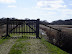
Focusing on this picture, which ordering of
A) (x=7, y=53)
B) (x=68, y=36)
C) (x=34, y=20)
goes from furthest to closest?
1. (x=34, y=20)
2. (x=68, y=36)
3. (x=7, y=53)

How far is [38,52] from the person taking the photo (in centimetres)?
634

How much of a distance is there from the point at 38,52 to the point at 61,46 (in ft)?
6.17

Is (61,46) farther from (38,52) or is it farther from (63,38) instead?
(38,52)

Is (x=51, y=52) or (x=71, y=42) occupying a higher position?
(x=71, y=42)

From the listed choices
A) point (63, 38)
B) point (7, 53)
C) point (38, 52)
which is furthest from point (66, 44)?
point (7, 53)

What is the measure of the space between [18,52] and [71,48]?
116 inches

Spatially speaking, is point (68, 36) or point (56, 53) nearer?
point (56, 53)

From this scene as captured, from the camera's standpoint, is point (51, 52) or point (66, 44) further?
point (66, 44)

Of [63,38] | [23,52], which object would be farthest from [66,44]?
[23,52]

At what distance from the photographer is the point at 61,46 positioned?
7.43 metres

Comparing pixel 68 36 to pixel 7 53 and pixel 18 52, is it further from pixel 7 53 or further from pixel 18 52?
pixel 7 53

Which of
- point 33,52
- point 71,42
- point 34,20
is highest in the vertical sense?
point 34,20

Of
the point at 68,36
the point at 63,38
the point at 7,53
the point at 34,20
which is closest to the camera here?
the point at 7,53

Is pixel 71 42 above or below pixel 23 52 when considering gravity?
above
